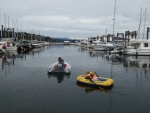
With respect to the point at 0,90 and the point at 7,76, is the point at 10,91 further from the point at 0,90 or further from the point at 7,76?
the point at 7,76

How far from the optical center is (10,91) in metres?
19.6

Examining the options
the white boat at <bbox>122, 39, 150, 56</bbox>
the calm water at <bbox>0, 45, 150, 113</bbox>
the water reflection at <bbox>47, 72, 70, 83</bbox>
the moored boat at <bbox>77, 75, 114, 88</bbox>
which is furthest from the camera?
the white boat at <bbox>122, 39, 150, 56</bbox>

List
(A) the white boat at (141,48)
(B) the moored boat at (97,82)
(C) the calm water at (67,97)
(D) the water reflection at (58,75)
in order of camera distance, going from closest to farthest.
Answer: (C) the calm water at (67,97) → (B) the moored boat at (97,82) → (D) the water reflection at (58,75) → (A) the white boat at (141,48)

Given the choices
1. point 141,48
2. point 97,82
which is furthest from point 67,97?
point 141,48

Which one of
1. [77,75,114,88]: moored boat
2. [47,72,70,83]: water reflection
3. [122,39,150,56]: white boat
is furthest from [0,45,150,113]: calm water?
[122,39,150,56]: white boat

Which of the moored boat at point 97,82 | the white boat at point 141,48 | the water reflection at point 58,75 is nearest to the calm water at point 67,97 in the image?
the moored boat at point 97,82

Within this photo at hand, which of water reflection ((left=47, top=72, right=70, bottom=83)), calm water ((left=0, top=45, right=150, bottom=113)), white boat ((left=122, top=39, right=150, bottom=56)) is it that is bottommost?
calm water ((left=0, top=45, right=150, bottom=113))

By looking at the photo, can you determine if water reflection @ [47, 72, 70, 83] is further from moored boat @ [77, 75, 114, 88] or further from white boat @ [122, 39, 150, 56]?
white boat @ [122, 39, 150, 56]

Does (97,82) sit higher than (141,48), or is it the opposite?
(141,48)

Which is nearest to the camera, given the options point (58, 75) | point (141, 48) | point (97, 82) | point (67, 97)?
point (67, 97)

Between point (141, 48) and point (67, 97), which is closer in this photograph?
point (67, 97)

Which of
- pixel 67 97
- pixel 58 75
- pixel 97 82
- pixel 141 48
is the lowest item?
pixel 67 97

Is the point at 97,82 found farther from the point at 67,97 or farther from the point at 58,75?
the point at 58,75

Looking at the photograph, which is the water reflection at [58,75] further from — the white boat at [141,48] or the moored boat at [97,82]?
the white boat at [141,48]
